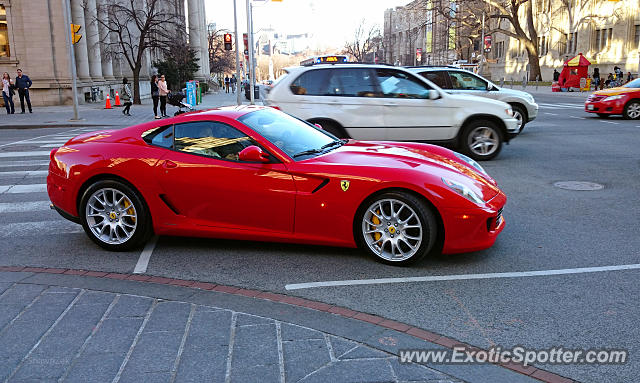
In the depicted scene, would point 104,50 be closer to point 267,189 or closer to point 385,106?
point 385,106

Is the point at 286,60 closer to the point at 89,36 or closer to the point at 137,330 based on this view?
the point at 89,36

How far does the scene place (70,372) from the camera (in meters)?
3.46

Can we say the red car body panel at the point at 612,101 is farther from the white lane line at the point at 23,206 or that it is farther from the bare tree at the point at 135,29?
the bare tree at the point at 135,29

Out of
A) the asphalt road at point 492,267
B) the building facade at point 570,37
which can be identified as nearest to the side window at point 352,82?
the asphalt road at point 492,267

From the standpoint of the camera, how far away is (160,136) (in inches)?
236

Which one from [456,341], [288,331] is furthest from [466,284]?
[288,331]

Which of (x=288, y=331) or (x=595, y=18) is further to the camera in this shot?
(x=595, y=18)

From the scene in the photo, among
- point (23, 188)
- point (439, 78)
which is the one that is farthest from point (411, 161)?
point (439, 78)

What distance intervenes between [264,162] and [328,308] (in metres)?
1.74

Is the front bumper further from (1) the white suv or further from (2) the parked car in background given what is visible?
(2) the parked car in background

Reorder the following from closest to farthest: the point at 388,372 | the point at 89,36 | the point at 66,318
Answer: the point at 388,372, the point at 66,318, the point at 89,36

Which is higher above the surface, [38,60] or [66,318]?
[38,60]

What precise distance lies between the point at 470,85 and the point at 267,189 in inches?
450

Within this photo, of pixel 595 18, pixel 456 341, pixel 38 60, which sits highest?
pixel 595 18
